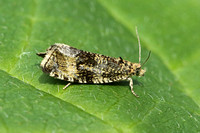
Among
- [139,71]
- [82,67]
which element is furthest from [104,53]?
[82,67]

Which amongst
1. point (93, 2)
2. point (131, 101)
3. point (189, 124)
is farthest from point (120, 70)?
point (93, 2)

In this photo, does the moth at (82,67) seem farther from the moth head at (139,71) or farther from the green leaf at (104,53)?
the green leaf at (104,53)

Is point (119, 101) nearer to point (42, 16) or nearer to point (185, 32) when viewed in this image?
point (42, 16)

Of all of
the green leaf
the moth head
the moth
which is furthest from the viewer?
the moth head

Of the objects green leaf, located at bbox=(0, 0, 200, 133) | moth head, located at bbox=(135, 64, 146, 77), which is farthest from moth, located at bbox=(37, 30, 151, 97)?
green leaf, located at bbox=(0, 0, 200, 133)

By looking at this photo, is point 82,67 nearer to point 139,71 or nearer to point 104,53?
point 104,53

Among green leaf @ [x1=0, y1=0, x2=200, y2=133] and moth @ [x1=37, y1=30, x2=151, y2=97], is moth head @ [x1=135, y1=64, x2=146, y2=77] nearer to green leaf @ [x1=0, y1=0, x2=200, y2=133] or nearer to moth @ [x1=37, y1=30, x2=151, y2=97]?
moth @ [x1=37, y1=30, x2=151, y2=97]

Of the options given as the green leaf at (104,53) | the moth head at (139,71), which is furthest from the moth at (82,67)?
the green leaf at (104,53)
